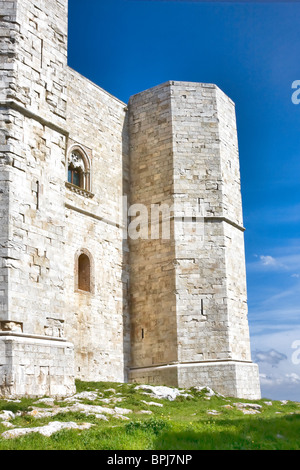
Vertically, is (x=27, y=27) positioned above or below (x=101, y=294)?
above

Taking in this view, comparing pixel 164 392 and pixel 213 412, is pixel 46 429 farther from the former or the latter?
pixel 164 392

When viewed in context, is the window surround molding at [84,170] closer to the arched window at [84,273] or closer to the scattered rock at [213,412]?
the arched window at [84,273]

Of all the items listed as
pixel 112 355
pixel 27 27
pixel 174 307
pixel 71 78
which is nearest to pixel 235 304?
pixel 174 307

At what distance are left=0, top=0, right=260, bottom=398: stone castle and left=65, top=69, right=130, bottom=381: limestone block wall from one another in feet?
0.14

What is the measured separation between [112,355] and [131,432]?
8502 millimetres

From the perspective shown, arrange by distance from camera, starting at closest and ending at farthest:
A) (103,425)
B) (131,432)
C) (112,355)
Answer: (131,432) → (103,425) → (112,355)

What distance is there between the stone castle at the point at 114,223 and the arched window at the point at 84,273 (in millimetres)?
28

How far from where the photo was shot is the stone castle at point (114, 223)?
39.0 feet

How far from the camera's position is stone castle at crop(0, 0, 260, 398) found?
11883mm

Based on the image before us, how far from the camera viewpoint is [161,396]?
43.0ft

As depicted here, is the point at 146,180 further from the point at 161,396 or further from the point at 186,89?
the point at 161,396

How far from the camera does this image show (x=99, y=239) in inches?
640

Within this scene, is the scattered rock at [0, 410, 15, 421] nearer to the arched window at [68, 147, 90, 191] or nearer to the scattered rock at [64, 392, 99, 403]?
the scattered rock at [64, 392, 99, 403]

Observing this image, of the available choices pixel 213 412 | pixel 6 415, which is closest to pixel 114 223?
pixel 213 412
